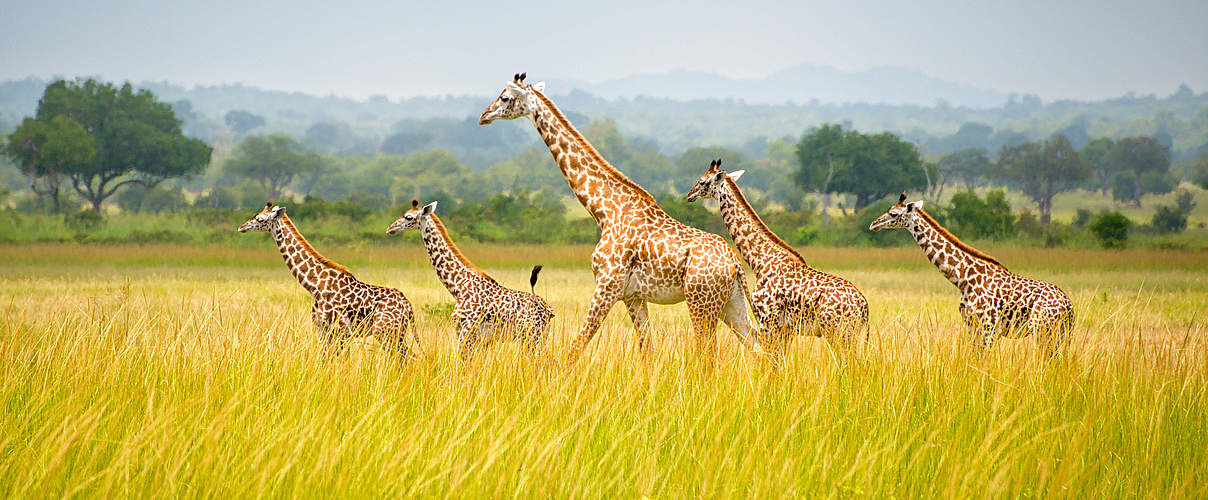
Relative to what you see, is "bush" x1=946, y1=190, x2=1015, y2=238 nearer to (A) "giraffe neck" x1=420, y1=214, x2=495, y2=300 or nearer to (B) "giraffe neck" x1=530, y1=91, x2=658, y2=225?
(A) "giraffe neck" x1=420, y1=214, x2=495, y2=300

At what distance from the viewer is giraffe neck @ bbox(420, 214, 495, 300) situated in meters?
7.77

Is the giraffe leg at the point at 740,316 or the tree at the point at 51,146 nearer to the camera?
the giraffe leg at the point at 740,316

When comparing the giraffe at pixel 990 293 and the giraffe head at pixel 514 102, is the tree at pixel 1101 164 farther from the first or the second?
the giraffe head at pixel 514 102

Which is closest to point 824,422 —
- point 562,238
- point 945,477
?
point 945,477

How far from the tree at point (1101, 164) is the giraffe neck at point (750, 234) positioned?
97409 millimetres

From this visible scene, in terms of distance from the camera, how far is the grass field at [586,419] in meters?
4.66

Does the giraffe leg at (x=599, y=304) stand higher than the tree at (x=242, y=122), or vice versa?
the tree at (x=242, y=122)

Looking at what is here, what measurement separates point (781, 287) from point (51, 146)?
187ft

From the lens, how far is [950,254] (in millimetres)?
7352

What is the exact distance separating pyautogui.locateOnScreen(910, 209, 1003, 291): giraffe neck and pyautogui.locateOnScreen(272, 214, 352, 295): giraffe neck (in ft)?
13.8

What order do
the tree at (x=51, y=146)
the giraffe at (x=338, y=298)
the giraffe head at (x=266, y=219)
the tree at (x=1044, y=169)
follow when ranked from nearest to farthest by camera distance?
the giraffe at (x=338, y=298), the giraffe head at (x=266, y=219), the tree at (x=51, y=146), the tree at (x=1044, y=169)

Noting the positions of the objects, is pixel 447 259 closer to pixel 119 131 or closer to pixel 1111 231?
pixel 1111 231

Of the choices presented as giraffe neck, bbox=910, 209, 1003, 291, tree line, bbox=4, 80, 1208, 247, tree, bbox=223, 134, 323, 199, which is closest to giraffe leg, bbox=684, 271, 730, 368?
giraffe neck, bbox=910, 209, 1003, 291

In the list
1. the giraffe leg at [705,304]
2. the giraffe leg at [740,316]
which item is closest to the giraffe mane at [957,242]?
the giraffe leg at [740,316]
